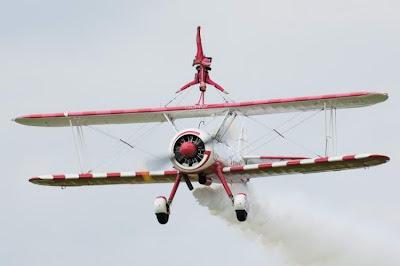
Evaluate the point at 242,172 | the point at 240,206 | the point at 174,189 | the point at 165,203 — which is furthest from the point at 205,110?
the point at 240,206

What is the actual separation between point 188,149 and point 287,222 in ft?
24.8

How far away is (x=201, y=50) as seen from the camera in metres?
47.8

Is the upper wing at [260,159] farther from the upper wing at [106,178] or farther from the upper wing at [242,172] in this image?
the upper wing at [106,178]

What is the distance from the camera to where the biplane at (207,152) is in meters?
43.3

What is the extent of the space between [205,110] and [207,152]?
2.61 meters

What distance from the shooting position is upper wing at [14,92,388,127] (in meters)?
44.7

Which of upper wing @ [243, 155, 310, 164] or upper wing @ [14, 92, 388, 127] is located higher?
upper wing @ [14, 92, 388, 127]

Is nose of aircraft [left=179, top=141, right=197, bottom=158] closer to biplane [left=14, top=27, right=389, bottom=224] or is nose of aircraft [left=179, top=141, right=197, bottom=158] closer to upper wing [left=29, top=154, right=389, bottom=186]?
biplane [left=14, top=27, right=389, bottom=224]

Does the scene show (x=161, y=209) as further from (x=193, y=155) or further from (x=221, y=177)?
(x=221, y=177)

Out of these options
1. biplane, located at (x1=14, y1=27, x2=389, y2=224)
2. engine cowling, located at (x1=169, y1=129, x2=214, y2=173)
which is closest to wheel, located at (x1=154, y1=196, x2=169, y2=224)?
Result: biplane, located at (x1=14, y1=27, x2=389, y2=224)

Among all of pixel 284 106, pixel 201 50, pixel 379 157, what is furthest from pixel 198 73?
pixel 379 157

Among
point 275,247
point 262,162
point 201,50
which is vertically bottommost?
point 275,247

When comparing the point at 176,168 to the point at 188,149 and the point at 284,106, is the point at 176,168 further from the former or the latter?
the point at 284,106

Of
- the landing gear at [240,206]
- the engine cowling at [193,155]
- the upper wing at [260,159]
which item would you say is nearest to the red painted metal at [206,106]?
the engine cowling at [193,155]
